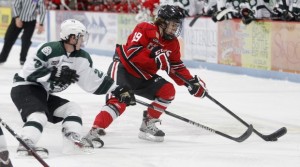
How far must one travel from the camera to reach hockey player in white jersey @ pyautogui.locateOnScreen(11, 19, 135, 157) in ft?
15.8

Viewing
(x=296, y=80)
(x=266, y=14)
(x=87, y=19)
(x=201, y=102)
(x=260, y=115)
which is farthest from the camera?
(x=87, y=19)

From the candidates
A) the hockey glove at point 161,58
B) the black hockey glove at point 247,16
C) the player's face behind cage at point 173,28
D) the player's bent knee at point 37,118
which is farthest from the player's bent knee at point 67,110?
the black hockey glove at point 247,16

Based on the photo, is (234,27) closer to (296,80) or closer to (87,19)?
(296,80)

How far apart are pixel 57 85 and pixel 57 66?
0.37 ft

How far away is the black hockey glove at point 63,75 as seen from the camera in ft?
15.9

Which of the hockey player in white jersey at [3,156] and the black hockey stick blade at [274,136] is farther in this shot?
the black hockey stick blade at [274,136]

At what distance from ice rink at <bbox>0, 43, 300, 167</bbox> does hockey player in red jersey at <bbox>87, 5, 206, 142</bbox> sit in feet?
0.58

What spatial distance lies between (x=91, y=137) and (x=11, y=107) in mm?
2226

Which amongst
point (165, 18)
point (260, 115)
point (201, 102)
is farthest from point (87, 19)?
point (165, 18)

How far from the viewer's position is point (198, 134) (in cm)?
586

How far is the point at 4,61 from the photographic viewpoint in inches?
Answer: 451

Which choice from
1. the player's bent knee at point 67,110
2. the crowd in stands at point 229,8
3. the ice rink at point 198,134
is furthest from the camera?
the crowd in stands at point 229,8

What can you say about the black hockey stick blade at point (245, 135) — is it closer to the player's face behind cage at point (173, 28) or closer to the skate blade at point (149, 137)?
the skate blade at point (149, 137)

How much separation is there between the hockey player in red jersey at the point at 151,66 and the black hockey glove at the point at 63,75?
56 cm
